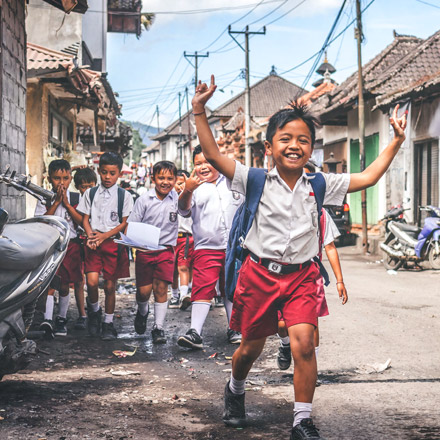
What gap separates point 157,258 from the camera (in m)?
6.68

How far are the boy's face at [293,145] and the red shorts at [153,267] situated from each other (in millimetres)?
3201

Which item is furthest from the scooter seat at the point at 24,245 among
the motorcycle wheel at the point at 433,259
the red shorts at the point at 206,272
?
the motorcycle wheel at the point at 433,259

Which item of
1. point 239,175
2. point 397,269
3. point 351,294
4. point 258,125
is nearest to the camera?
point 239,175

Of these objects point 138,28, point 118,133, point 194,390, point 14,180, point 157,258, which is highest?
point 138,28

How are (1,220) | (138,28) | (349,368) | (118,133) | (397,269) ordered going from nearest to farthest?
(1,220)
(349,368)
(397,269)
(118,133)
(138,28)

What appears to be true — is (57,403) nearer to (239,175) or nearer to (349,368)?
(239,175)

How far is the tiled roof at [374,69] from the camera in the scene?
63.7ft

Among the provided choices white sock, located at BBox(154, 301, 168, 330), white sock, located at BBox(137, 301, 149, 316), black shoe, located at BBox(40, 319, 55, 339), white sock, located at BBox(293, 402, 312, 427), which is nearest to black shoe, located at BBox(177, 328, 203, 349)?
white sock, located at BBox(154, 301, 168, 330)

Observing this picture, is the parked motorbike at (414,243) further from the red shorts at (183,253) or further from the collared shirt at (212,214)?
the collared shirt at (212,214)

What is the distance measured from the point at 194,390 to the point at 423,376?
1.71 m

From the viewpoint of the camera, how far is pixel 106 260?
22.3ft

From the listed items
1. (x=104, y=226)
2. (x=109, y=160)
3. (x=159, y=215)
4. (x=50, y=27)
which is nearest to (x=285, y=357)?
(x=159, y=215)

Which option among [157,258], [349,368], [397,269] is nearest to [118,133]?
[397,269]

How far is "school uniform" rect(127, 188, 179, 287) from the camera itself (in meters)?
6.68
